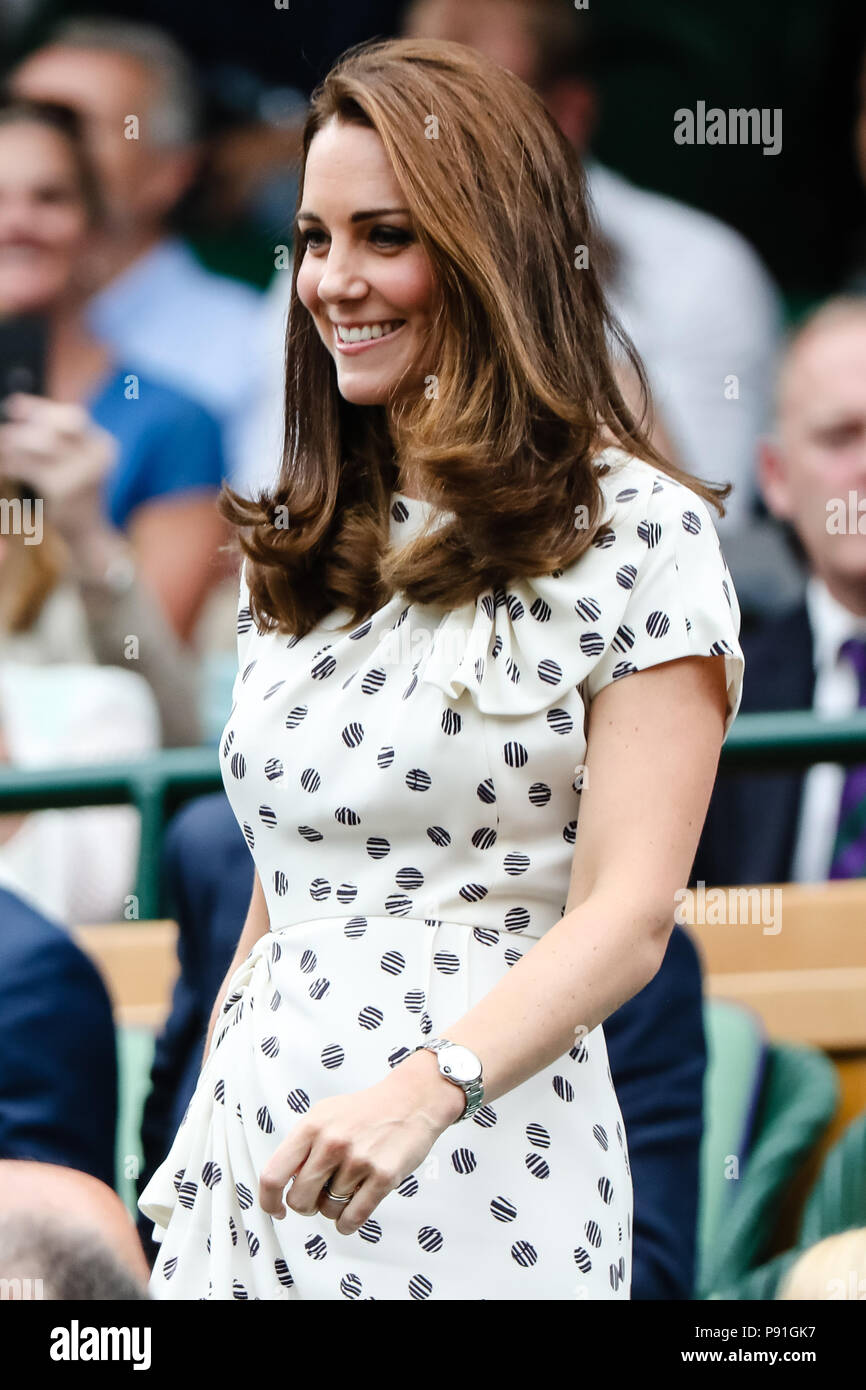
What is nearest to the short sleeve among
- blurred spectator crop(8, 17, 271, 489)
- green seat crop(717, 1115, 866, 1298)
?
green seat crop(717, 1115, 866, 1298)

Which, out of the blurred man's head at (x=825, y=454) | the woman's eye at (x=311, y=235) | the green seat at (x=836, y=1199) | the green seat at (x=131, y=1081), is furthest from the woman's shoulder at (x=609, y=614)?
the blurred man's head at (x=825, y=454)

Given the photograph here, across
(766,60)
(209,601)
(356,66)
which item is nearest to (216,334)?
(209,601)

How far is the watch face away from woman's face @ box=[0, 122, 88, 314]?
12.0 feet

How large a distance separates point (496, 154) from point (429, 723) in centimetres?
46

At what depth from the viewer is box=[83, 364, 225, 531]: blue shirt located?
432 cm

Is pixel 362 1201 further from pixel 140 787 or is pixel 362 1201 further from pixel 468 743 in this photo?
pixel 140 787

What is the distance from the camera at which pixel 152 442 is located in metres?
4.38

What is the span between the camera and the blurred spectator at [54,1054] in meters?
2.32

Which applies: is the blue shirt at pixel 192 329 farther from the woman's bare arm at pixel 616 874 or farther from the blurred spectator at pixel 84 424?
the woman's bare arm at pixel 616 874

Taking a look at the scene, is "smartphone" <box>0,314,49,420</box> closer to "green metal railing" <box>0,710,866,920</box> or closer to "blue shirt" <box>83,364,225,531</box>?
"blue shirt" <box>83,364,225,531</box>

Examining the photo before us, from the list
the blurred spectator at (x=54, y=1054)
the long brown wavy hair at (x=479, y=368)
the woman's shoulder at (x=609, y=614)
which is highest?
the long brown wavy hair at (x=479, y=368)

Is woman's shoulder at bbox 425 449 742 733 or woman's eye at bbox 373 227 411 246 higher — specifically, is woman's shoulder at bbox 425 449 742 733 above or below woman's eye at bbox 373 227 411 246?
below

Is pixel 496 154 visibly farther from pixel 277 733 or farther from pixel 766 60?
pixel 766 60

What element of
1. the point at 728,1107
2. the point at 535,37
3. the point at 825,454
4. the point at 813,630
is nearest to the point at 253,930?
the point at 728,1107
